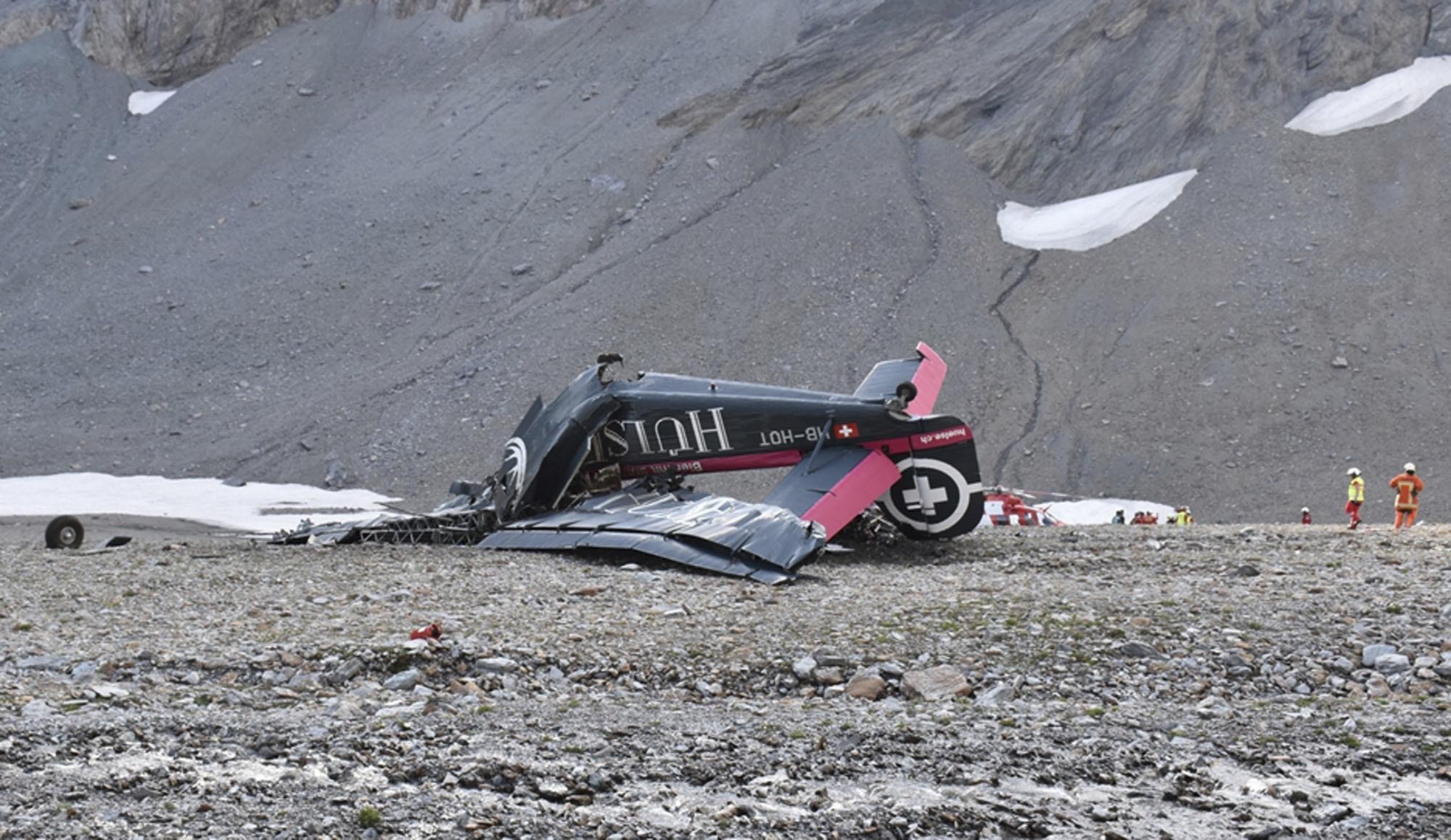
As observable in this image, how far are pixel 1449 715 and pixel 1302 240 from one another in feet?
152

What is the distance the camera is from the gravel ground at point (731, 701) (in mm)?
6273

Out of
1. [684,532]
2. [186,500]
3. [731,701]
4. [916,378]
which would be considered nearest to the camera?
[731,701]

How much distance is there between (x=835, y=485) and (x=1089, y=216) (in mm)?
40914

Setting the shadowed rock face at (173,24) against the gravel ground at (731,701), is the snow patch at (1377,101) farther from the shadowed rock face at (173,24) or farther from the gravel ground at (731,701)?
the gravel ground at (731,701)

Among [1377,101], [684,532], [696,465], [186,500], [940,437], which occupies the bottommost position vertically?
[684,532]

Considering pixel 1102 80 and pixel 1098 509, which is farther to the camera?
pixel 1102 80

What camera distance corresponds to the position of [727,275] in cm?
5250

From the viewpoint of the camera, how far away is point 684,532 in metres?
16.5

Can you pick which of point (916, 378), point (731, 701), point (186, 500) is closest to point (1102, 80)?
point (186, 500)

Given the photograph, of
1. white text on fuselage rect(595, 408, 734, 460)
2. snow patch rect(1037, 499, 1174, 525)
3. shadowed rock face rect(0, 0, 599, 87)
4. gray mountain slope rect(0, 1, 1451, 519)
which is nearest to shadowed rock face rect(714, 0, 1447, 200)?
gray mountain slope rect(0, 1, 1451, 519)

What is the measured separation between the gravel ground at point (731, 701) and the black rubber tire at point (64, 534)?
564cm

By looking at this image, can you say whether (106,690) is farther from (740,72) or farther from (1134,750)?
(740,72)

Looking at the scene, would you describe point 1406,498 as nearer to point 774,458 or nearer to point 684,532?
point 774,458

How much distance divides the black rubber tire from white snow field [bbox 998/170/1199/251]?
→ 40644mm
